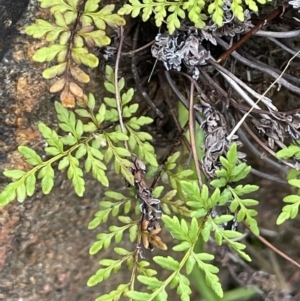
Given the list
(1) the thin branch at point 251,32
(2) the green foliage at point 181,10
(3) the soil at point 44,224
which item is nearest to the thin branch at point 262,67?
(1) the thin branch at point 251,32

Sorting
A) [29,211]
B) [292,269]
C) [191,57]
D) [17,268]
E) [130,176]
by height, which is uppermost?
[191,57]

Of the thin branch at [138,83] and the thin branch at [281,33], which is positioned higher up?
the thin branch at [281,33]

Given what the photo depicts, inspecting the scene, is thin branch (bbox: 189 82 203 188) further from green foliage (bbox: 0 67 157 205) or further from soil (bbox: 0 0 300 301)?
soil (bbox: 0 0 300 301)

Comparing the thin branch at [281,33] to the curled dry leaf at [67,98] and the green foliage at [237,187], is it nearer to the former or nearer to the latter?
the green foliage at [237,187]

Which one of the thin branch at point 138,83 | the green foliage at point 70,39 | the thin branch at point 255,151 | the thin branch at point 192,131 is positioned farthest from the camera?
the thin branch at point 255,151

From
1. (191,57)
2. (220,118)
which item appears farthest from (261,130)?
(191,57)

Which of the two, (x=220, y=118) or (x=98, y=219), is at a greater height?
(x=220, y=118)

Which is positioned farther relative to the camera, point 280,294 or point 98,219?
point 280,294

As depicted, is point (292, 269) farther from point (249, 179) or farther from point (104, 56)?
point (104, 56)
